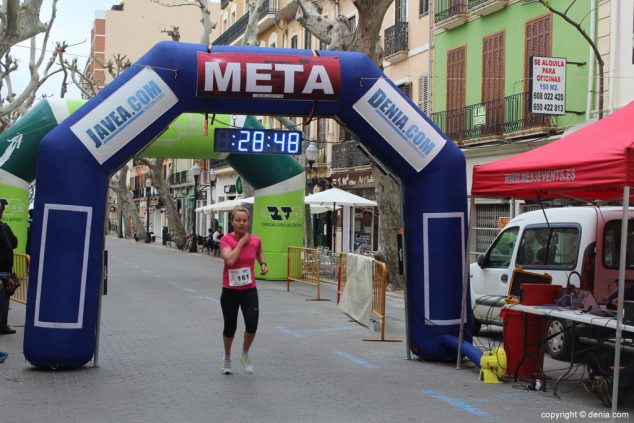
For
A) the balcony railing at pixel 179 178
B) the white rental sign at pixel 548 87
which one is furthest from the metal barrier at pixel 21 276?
the balcony railing at pixel 179 178

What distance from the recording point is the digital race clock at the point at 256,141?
1117 centimetres

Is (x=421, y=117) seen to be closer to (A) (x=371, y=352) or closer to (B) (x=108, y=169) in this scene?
(A) (x=371, y=352)

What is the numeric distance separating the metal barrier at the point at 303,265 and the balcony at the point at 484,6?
8.99 metres

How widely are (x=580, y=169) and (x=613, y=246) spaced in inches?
119

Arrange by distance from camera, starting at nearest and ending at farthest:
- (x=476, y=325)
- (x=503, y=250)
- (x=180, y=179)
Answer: (x=503, y=250), (x=476, y=325), (x=180, y=179)

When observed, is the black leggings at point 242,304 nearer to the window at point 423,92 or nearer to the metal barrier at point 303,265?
the metal barrier at point 303,265

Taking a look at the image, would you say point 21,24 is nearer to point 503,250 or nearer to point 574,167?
point 503,250

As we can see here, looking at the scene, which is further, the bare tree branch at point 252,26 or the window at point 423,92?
the window at point 423,92

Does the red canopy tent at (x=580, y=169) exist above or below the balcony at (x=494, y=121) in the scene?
below

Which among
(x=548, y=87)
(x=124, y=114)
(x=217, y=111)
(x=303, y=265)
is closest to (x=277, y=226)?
(x=303, y=265)

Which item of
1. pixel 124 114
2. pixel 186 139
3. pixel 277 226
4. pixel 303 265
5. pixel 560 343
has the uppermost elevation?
pixel 186 139

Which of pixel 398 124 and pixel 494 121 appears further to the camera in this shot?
pixel 494 121

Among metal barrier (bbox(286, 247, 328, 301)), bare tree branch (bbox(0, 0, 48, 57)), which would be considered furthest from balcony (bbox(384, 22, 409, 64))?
bare tree branch (bbox(0, 0, 48, 57))

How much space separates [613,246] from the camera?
402 inches
